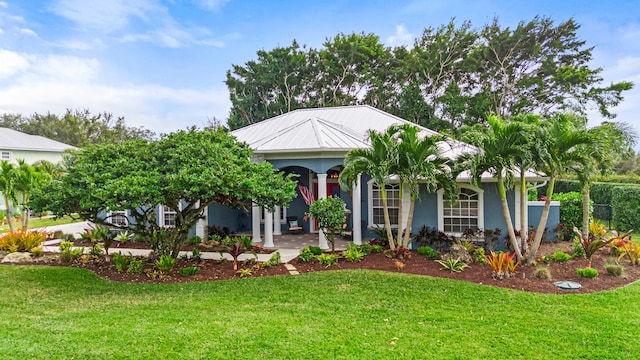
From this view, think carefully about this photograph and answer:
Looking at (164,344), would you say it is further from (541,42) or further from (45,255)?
(541,42)

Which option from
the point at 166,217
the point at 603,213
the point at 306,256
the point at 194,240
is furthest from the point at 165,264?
the point at 603,213

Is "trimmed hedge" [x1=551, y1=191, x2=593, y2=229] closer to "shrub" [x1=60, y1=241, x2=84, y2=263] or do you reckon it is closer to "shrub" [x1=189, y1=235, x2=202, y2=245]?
"shrub" [x1=189, y1=235, x2=202, y2=245]

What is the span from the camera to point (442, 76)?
2908 centimetres

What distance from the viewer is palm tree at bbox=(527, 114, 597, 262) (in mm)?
8078

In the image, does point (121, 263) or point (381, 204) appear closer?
point (121, 263)

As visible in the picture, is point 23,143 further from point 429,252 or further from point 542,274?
point 542,274

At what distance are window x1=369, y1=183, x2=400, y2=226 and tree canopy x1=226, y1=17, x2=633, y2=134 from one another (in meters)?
14.1

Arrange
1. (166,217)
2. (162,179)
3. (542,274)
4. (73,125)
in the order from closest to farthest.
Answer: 1. (162,179)
2. (542,274)
3. (166,217)
4. (73,125)

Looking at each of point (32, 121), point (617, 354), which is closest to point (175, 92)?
point (617, 354)

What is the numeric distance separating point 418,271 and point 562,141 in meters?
4.60

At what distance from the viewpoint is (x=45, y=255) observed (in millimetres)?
11398

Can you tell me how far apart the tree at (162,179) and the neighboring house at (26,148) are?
23860 millimetres

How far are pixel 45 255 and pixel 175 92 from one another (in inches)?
→ 593

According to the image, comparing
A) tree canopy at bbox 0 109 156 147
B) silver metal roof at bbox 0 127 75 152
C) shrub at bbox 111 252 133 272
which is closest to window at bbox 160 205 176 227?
shrub at bbox 111 252 133 272
